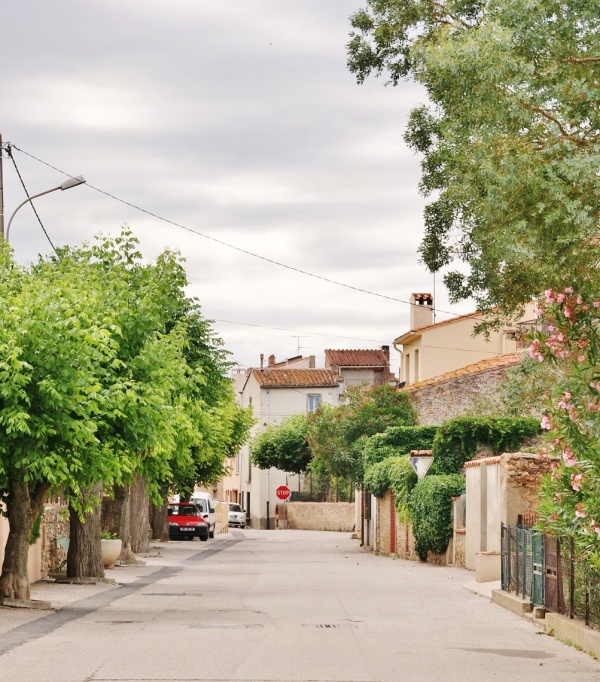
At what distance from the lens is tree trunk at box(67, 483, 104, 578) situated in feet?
88.8

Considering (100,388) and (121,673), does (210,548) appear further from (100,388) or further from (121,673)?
(121,673)

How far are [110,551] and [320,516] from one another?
53.5 m

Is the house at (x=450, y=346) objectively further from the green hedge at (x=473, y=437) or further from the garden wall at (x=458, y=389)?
the green hedge at (x=473, y=437)

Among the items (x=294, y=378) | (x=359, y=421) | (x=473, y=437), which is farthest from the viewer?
(x=294, y=378)

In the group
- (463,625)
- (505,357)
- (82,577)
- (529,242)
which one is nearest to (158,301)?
(82,577)

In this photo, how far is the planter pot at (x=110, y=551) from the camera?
32281mm

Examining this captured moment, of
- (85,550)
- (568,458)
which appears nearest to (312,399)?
(85,550)

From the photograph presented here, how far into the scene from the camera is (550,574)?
56.9ft

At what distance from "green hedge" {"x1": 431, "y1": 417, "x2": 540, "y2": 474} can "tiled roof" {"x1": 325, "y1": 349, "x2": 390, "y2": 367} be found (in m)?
59.4

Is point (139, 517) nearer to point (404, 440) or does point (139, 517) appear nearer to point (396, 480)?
point (396, 480)

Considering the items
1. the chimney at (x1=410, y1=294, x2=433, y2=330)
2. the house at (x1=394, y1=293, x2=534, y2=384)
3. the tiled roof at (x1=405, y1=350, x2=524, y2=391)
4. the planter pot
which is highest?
the chimney at (x1=410, y1=294, x2=433, y2=330)

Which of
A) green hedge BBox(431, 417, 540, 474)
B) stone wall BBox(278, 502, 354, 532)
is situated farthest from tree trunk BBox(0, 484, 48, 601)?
stone wall BBox(278, 502, 354, 532)

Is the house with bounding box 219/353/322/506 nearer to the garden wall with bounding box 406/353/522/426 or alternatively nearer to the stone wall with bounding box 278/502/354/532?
the stone wall with bounding box 278/502/354/532

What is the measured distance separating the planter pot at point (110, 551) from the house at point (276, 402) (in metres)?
63.1
